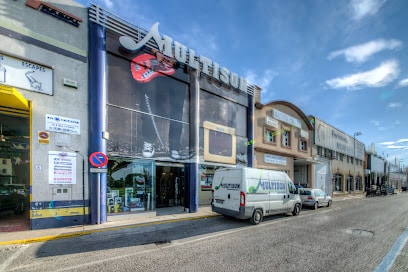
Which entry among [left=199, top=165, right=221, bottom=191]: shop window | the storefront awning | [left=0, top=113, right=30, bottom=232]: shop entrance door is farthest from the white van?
the storefront awning

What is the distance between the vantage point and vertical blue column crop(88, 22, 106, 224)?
31.0ft

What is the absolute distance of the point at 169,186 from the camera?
14.6m

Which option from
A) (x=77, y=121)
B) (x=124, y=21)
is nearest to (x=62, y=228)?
(x=77, y=121)

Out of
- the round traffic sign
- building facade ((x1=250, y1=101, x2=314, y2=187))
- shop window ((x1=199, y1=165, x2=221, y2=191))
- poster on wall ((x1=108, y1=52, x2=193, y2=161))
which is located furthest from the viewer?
building facade ((x1=250, y1=101, x2=314, y2=187))

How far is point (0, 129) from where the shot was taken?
11.1 meters

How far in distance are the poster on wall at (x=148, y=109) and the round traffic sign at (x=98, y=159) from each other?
2.47 feet

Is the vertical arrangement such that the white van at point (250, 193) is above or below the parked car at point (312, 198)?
above

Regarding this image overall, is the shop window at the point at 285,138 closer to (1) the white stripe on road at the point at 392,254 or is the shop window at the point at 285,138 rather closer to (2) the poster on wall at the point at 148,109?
(2) the poster on wall at the point at 148,109

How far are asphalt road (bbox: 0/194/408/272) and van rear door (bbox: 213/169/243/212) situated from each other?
1123 millimetres

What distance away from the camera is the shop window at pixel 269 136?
799 inches

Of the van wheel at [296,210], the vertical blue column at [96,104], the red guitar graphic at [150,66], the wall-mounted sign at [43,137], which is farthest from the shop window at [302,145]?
the wall-mounted sign at [43,137]

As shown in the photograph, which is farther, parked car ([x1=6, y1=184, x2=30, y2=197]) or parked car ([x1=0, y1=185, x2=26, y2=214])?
parked car ([x1=6, y1=184, x2=30, y2=197])

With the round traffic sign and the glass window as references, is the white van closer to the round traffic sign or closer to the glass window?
the glass window

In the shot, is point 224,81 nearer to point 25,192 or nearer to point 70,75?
point 70,75
